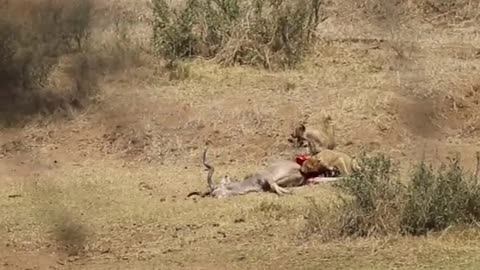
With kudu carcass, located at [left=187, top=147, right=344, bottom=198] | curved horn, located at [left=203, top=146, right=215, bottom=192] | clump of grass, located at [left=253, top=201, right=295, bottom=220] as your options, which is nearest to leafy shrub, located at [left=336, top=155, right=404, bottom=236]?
clump of grass, located at [left=253, top=201, right=295, bottom=220]

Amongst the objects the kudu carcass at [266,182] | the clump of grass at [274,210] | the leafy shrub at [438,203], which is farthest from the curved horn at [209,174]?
the leafy shrub at [438,203]

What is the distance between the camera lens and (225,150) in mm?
12031

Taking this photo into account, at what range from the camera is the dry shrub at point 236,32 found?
14430 millimetres

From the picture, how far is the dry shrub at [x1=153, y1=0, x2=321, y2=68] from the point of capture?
47.3ft

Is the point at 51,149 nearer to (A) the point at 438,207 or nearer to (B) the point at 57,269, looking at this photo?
(B) the point at 57,269

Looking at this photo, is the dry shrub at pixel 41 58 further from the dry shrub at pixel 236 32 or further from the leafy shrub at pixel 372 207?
the leafy shrub at pixel 372 207

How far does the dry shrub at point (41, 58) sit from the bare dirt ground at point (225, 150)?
15.9 inches

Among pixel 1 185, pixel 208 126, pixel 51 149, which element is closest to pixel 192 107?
pixel 208 126

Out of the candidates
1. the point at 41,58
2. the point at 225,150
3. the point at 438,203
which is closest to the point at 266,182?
the point at 225,150

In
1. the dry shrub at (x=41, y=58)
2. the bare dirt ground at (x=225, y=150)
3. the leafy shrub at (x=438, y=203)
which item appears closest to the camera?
the leafy shrub at (x=438, y=203)

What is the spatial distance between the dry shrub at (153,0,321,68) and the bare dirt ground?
1.09 ft

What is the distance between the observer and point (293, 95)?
13094 millimetres

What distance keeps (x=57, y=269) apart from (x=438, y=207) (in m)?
2.76

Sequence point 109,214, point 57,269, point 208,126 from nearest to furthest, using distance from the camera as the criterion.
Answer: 1. point 57,269
2. point 109,214
3. point 208,126
